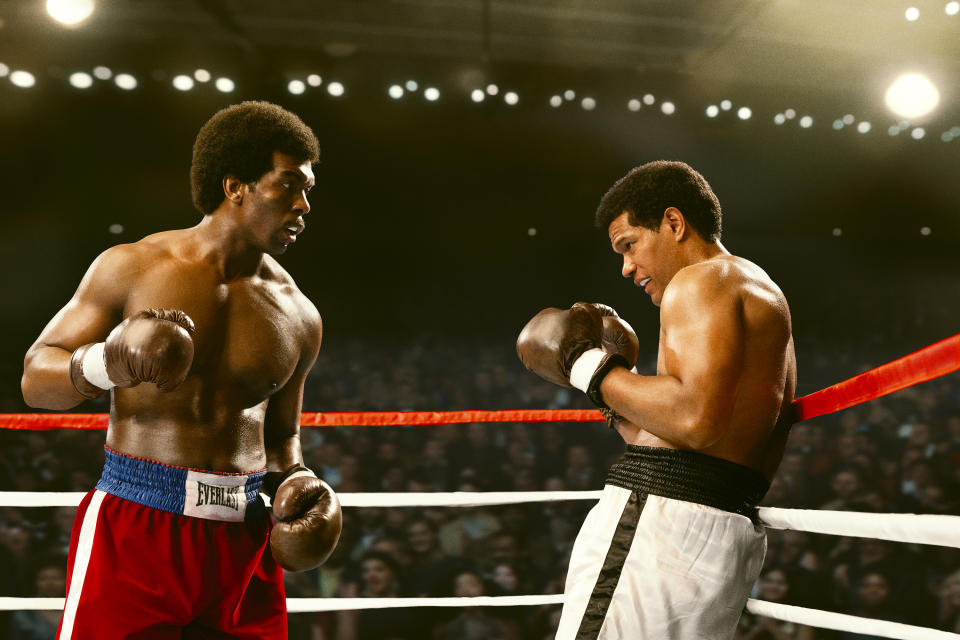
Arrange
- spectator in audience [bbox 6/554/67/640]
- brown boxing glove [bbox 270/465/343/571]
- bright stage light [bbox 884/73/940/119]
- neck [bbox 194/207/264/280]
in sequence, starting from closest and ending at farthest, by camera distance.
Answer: brown boxing glove [bbox 270/465/343/571] → neck [bbox 194/207/264/280] → spectator in audience [bbox 6/554/67/640] → bright stage light [bbox 884/73/940/119]

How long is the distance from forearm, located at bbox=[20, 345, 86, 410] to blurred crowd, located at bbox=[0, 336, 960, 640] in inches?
68.7

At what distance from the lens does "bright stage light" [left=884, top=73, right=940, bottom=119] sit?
17.3 ft

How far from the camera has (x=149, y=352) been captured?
3.39ft

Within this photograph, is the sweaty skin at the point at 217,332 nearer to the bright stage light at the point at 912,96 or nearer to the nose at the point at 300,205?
the nose at the point at 300,205

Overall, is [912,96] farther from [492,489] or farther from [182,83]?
[182,83]

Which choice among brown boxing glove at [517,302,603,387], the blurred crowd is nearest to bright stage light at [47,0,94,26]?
the blurred crowd

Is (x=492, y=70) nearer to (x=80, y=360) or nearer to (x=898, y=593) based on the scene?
(x=898, y=593)

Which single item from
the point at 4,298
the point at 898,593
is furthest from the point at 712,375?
the point at 4,298

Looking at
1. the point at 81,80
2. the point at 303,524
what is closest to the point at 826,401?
the point at 303,524

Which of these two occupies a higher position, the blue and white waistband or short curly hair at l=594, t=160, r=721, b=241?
short curly hair at l=594, t=160, r=721, b=241

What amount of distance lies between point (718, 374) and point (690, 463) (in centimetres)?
17

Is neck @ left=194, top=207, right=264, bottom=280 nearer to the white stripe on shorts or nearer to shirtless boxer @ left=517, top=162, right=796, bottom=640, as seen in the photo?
the white stripe on shorts

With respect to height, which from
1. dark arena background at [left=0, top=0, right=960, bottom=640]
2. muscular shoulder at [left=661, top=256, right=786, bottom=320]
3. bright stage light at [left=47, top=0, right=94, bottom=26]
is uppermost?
bright stage light at [left=47, top=0, right=94, bottom=26]

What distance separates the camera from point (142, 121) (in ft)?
17.4
